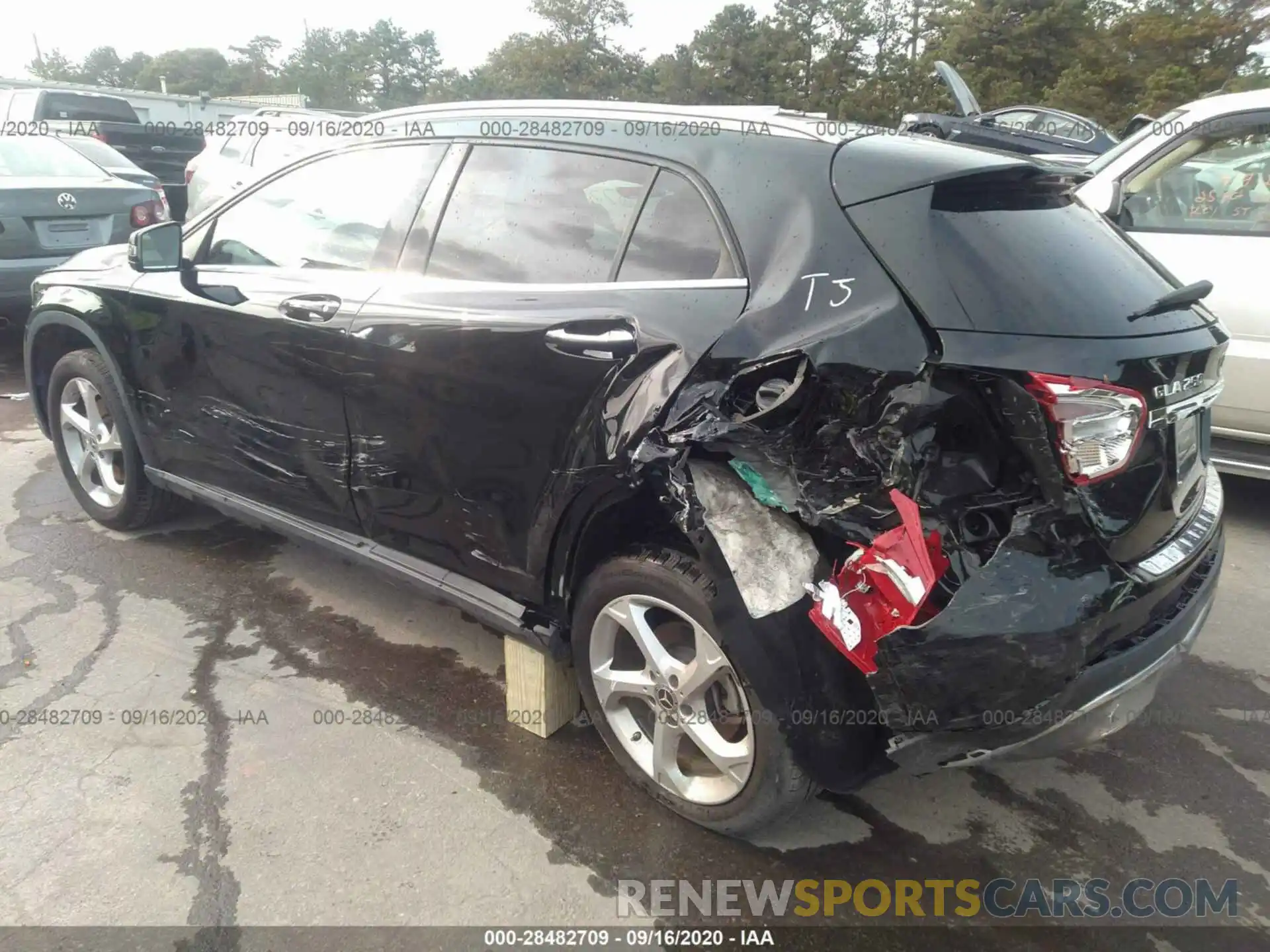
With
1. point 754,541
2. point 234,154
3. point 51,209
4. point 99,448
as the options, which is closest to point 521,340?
point 754,541

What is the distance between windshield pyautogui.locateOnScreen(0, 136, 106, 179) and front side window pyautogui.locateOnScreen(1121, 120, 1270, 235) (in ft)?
25.2

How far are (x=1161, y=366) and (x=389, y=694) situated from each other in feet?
8.11

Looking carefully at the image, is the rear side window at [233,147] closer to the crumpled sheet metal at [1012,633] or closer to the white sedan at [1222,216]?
the white sedan at [1222,216]

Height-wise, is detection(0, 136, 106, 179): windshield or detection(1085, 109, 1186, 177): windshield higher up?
detection(1085, 109, 1186, 177): windshield

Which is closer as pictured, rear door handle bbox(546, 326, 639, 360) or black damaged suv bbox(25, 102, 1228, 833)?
black damaged suv bbox(25, 102, 1228, 833)

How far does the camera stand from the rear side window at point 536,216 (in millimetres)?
2496

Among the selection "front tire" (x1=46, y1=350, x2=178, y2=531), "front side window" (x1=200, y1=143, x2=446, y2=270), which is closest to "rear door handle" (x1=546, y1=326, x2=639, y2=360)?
"front side window" (x1=200, y1=143, x2=446, y2=270)

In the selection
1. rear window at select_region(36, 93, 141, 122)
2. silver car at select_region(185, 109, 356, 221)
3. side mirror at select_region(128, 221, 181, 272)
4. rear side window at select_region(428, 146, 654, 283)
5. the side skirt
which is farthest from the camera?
rear window at select_region(36, 93, 141, 122)

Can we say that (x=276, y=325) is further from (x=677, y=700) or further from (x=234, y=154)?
(x=234, y=154)

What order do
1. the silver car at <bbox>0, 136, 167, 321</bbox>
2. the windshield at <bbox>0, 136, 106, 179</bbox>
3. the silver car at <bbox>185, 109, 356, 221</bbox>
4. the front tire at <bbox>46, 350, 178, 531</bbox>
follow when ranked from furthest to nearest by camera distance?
the silver car at <bbox>185, 109, 356, 221</bbox> → the windshield at <bbox>0, 136, 106, 179</bbox> → the silver car at <bbox>0, 136, 167, 321</bbox> → the front tire at <bbox>46, 350, 178, 531</bbox>

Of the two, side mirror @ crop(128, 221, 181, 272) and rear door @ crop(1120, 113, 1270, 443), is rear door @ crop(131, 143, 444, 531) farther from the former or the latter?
rear door @ crop(1120, 113, 1270, 443)

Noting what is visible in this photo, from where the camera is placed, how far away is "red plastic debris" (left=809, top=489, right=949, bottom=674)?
72.7 inches

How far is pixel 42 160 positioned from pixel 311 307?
20.6 ft

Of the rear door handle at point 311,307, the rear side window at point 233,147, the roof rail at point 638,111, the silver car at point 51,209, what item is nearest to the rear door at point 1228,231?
the roof rail at point 638,111
